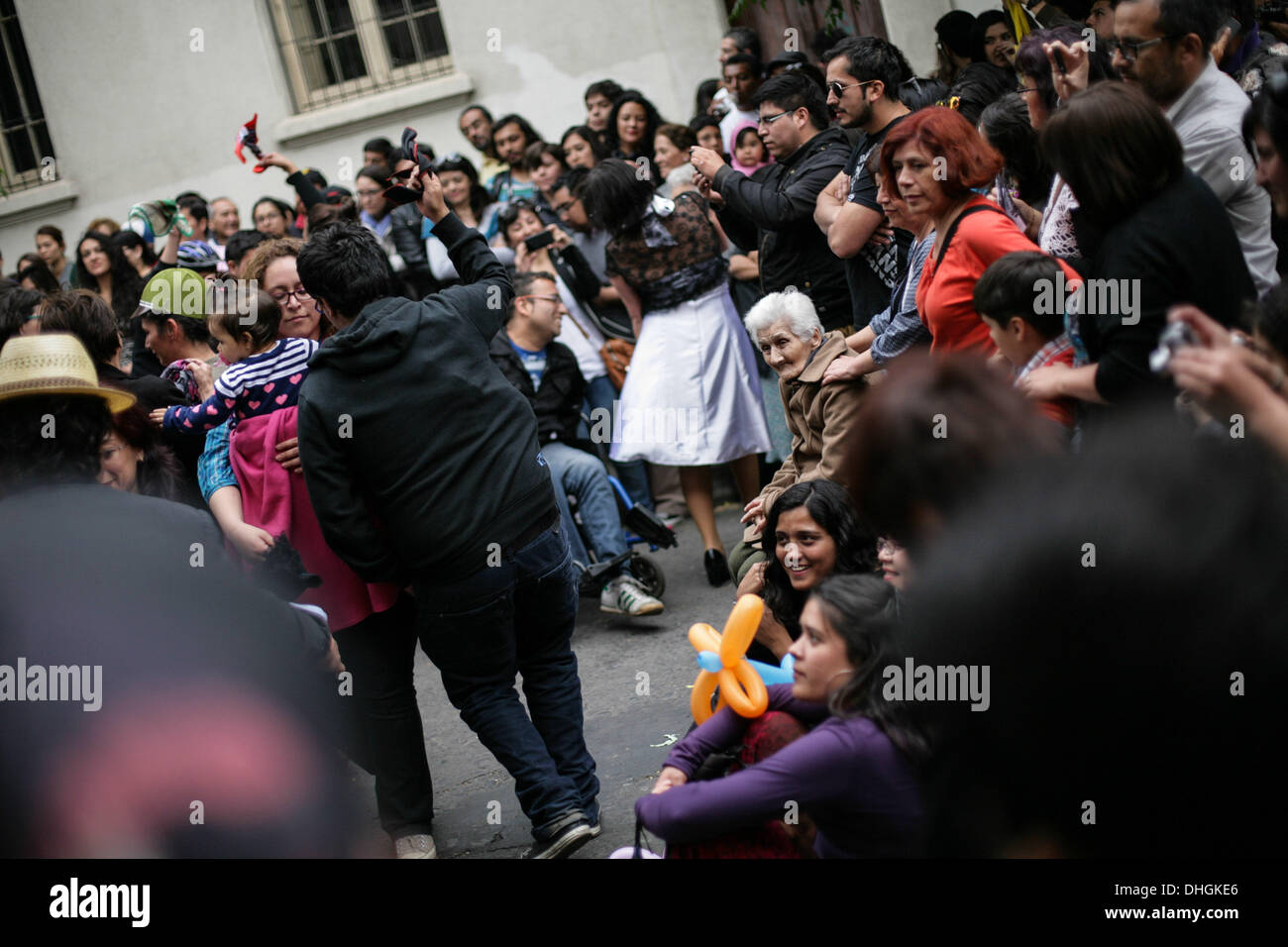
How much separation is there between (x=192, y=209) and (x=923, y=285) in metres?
Answer: 6.70

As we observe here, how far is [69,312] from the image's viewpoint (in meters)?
4.27

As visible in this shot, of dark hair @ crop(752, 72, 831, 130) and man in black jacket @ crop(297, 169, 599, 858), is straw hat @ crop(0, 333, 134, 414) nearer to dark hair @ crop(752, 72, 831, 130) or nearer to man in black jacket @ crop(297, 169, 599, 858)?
man in black jacket @ crop(297, 169, 599, 858)

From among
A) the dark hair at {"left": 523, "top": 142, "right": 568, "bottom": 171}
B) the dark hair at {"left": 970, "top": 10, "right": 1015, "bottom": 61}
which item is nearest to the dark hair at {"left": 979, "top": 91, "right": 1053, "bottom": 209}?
the dark hair at {"left": 970, "top": 10, "right": 1015, "bottom": 61}

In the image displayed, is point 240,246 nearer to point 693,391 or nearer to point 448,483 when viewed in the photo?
point 693,391

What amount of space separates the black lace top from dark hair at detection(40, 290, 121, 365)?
2.49 meters

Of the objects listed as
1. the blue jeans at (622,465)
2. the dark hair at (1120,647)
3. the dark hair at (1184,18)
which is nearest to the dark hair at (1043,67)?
the dark hair at (1184,18)

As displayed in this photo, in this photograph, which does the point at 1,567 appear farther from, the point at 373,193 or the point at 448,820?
the point at 373,193

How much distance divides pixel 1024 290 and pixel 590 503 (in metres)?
3.20

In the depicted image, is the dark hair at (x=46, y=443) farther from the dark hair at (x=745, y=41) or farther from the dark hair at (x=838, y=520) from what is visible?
the dark hair at (x=745, y=41)

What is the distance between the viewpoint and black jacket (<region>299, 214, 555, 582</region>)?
3.53 metres

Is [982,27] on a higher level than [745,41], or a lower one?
lower

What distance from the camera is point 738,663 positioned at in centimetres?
304

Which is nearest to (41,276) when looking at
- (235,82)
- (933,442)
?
(235,82)
